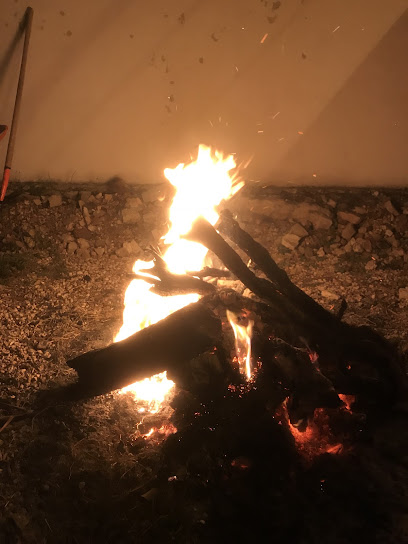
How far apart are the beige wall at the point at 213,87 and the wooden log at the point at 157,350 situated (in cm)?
255

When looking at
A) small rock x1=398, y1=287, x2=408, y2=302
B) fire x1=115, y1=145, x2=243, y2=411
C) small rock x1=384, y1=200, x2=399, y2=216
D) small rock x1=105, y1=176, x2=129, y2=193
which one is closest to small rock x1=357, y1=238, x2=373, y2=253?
small rock x1=384, y1=200, x2=399, y2=216

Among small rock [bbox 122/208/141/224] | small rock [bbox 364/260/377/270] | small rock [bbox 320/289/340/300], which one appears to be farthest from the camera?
small rock [bbox 122/208/141/224]

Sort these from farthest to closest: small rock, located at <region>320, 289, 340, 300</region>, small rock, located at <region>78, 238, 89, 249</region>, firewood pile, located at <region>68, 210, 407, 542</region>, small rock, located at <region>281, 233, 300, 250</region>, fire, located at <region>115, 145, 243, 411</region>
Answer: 1. small rock, located at <region>281, 233, 300, 250</region>
2. small rock, located at <region>78, 238, 89, 249</region>
3. small rock, located at <region>320, 289, 340, 300</region>
4. fire, located at <region>115, 145, 243, 411</region>
5. firewood pile, located at <region>68, 210, 407, 542</region>

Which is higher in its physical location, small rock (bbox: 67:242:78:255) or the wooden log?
small rock (bbox: 67:242:78:255)

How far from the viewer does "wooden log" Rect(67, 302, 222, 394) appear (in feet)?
9.96

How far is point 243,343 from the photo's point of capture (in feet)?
10.3

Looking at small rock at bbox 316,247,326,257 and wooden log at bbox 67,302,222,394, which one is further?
small rock at bbox 316,247,326,257

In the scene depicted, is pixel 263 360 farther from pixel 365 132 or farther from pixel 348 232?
pixel 365 132

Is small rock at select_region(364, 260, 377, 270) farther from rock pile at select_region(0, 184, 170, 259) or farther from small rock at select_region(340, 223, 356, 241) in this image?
rock pile at select_region(0, 184, 170, 259)

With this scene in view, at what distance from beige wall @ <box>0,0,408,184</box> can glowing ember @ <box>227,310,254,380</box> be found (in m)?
2.53

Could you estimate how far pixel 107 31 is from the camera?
4.23 metres

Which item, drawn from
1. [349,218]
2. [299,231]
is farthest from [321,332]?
[349,218]

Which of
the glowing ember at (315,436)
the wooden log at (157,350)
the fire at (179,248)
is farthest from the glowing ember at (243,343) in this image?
the fire at (179,248)

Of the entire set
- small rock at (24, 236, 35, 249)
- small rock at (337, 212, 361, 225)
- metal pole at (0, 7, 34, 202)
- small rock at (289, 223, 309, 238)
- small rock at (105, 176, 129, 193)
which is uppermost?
metal pole at (0, 7, 34, 202)
